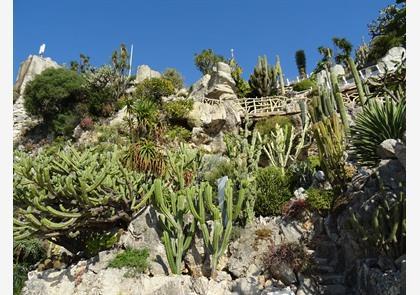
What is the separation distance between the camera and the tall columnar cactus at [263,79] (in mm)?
22875

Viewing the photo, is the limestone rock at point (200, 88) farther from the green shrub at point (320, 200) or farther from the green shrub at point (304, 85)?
the green shrub at point (320, 200)

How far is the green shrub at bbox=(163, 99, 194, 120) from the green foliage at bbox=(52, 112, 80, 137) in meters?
6.61

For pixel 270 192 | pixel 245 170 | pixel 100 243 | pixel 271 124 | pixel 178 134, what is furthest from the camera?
pixel 271 124

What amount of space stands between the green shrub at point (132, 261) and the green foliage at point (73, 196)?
0.96 m

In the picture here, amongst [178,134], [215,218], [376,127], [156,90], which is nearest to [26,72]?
[156,90]

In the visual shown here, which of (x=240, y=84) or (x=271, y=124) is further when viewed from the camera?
(x=240, y=84)

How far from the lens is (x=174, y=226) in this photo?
25.2 ft

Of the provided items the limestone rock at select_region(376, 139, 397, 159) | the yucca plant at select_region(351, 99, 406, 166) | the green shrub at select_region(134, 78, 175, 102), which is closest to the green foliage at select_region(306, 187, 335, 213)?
the yucca plant at select_region(351, 99, 406, 166)

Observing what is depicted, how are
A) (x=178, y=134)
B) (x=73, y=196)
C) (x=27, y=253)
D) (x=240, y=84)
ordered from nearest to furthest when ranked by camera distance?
(x=73, y=196) < (x=27, y=253) < (x=178, y=134) < (x=240, y=84)

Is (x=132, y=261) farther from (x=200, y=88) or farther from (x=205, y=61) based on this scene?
(x=205, y=61)

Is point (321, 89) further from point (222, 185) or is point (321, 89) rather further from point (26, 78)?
point (26, 78)

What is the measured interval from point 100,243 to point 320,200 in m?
5.40

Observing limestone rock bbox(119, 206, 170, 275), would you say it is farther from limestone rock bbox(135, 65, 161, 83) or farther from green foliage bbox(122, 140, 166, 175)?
limestone rock bbox(135, 65, 161, 83)

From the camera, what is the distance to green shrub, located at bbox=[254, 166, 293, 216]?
29.6 ft
